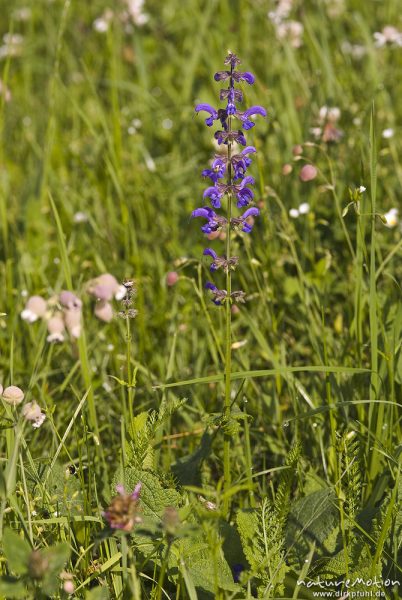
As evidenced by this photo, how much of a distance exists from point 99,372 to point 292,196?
1.15 metres

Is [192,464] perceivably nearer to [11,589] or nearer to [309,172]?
[11,589]

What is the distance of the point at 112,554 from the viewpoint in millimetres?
1967

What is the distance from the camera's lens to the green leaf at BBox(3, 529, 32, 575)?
1.62 meters

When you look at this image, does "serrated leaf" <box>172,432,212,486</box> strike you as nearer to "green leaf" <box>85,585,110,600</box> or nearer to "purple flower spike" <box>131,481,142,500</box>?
"purple flower spike" <box>131,481,142,500</box>

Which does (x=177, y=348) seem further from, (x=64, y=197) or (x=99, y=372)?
(x=64, y=197)

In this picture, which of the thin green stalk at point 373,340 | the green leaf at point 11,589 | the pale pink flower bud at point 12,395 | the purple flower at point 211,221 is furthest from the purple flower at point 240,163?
the green leaf at point 11,589

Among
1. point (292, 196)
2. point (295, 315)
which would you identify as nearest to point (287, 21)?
point (292, 196)

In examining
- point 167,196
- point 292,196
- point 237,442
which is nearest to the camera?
point 237,442

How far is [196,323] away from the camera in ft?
9.77

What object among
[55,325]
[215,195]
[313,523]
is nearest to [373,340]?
[313,523]

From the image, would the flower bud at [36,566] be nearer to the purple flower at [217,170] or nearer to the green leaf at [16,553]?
the green leaf at [16,553]

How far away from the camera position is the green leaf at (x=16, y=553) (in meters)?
1.62

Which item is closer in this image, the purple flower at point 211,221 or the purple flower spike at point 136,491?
the purple flower spike at point 136,491

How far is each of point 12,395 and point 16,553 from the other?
0.46 meters
